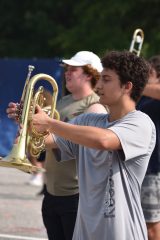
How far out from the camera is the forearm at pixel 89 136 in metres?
3.93

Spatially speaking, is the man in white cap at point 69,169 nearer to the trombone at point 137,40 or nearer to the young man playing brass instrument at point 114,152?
the young man playing brass instrument at point 114,152

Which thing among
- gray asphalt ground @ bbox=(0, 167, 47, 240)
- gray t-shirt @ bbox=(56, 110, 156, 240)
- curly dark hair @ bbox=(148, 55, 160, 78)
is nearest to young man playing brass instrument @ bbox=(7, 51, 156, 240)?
gray t-shirt @ bbox=(56, 110, 156, 240)

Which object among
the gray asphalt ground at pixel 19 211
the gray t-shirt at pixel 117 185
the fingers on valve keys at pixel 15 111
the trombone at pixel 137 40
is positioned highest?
the trombone at pixel 137 40

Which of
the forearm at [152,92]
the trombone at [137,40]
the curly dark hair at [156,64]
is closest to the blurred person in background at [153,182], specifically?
the forearm at [152,92]

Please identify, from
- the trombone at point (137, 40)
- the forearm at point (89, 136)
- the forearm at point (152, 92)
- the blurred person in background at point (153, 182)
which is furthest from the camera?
the trombone at point (137, 40)

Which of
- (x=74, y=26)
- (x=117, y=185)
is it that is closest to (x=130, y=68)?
(x=117, y=185)

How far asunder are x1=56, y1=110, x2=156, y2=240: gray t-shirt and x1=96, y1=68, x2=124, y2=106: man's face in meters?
0.10

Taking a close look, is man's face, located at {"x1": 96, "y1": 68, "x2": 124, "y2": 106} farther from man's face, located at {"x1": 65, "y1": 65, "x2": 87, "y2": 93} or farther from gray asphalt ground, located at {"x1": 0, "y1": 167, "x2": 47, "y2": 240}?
gray asphalt ground, located at {"x1": 0, "y1": 167, "x2": 47, "y2": 240}

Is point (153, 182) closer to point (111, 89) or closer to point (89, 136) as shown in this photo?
point (111, 89)

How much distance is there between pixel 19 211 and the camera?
9.35 metres

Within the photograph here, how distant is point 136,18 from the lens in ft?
70.5

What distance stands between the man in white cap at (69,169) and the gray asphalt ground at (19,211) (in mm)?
2563

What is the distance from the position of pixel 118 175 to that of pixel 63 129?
0.35 meters

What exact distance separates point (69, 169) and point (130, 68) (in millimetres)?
1283
